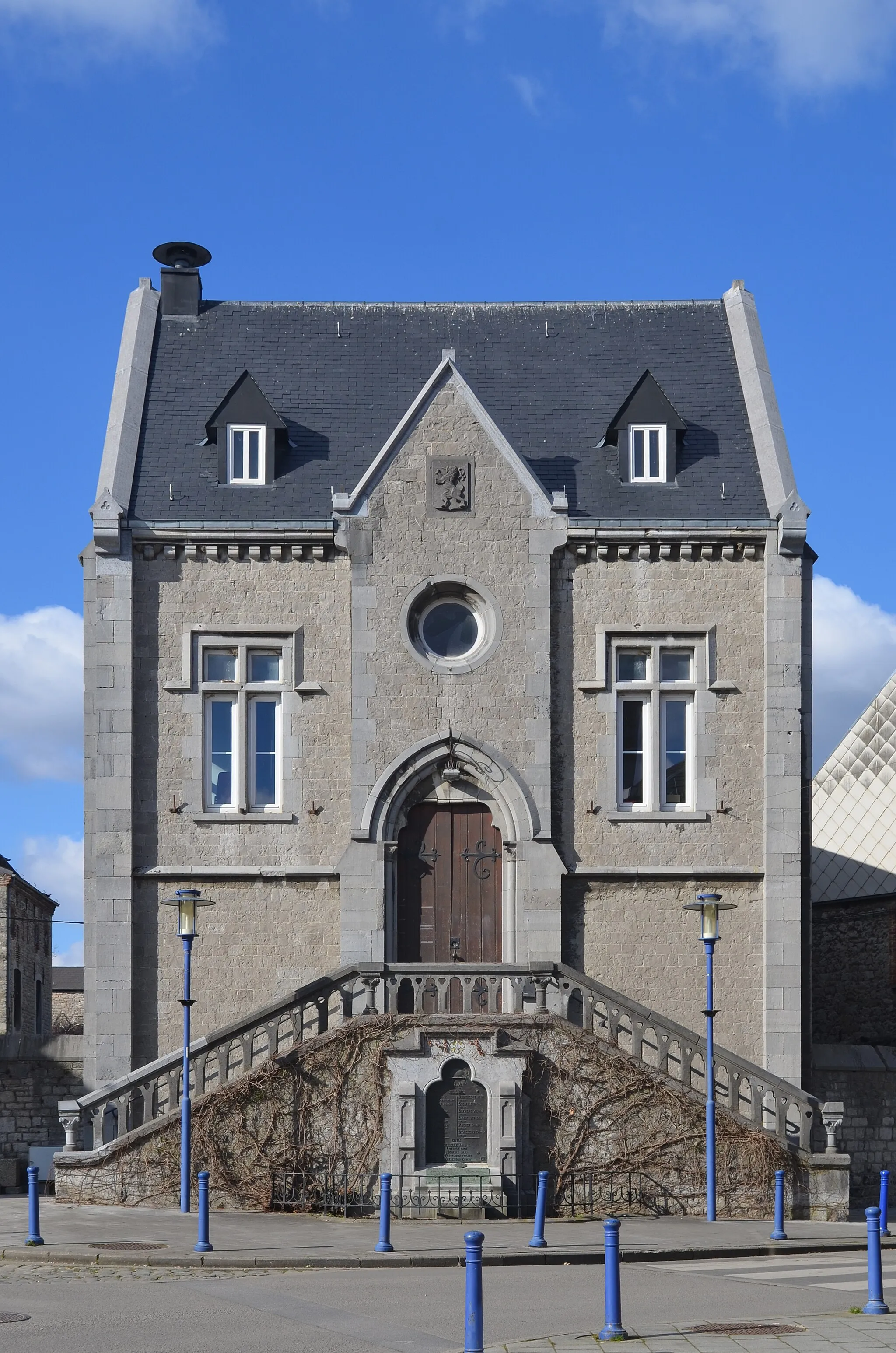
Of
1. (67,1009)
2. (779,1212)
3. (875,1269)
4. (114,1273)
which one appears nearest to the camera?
(875,1269)

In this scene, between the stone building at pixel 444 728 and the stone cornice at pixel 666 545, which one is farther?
the stone cornice at pixel 666 545

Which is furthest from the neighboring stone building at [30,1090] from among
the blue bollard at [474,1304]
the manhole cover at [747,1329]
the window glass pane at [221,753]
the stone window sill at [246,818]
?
the blue bollard at [474,1304]

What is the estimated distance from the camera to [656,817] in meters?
27.5

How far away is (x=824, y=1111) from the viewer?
24.7 m

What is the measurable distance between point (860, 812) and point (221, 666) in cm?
1743

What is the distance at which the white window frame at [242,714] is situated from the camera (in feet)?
90.1

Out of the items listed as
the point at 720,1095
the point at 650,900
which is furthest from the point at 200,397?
the point at 720,1095

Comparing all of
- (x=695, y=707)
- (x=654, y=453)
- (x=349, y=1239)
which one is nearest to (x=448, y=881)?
(x=695, y=707)

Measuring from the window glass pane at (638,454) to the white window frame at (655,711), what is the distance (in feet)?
8.92

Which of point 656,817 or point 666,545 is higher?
point 666,545

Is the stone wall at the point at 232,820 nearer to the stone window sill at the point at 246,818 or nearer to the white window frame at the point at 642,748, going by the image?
the stone window sill at the point at 246,818

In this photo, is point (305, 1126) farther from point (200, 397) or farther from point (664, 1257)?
point (200, 397)

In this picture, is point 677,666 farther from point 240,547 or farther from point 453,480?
point 240,547

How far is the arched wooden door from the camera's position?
2753 cm
